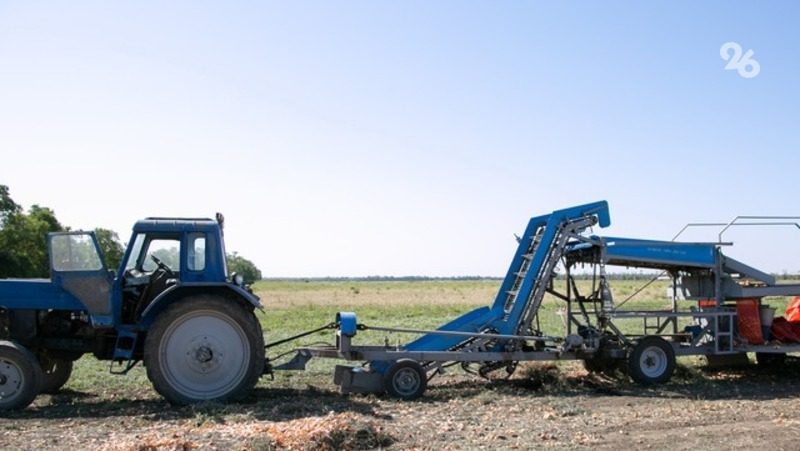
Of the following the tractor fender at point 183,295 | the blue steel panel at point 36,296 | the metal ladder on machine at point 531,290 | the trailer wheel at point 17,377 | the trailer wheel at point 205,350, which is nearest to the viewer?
the trailer wheel at point 17,377

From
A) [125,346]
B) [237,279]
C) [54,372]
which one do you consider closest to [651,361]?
[237,279]

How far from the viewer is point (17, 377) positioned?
10266 mm

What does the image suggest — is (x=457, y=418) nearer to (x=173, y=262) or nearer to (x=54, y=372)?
(x=173, y=262)

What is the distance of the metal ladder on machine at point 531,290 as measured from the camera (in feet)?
40.8

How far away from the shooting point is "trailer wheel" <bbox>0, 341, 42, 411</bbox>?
10211 millimetres

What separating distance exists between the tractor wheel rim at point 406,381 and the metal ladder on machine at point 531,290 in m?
0.88

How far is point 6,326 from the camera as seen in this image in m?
11.0

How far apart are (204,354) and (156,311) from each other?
0.93 m

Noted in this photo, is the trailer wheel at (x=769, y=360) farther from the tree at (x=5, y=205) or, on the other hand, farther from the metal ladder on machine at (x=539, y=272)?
the tree at (x=5, y=205)

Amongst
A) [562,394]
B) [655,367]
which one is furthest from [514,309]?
[655,367]

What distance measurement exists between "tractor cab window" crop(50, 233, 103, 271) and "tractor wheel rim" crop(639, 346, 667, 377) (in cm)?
860

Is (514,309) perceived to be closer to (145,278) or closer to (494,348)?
(494,348)

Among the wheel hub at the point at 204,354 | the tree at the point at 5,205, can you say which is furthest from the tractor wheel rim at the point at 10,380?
the tree at the point at 5,205

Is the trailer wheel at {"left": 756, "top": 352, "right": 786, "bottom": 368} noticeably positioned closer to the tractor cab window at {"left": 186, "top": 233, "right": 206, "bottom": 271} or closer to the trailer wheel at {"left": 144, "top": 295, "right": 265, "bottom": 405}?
the trailer wheel at {"left": 144, "top": 295, "right": 265, "bottom": 405}
